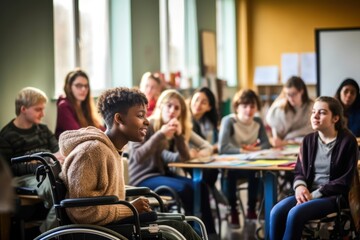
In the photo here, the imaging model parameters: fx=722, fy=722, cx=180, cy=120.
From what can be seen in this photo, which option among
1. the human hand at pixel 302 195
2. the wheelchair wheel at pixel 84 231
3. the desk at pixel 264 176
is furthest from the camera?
the desk at pixel 264 176

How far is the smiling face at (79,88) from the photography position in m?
5.48

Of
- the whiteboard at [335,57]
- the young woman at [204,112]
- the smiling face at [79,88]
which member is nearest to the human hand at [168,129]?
the smiling face at [79,88]

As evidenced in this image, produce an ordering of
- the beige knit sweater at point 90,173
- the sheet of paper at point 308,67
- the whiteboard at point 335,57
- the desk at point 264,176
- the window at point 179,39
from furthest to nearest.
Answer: the sheet of paper at point 308,67
the window at point 179,39
the whiteboard at point 335,57
the desk at point 264,176
the beige knit sweater at point 90,173

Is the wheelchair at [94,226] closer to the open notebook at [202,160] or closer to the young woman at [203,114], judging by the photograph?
the open notebook at [202,160]

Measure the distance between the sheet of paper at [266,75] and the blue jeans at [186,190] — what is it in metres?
6.96

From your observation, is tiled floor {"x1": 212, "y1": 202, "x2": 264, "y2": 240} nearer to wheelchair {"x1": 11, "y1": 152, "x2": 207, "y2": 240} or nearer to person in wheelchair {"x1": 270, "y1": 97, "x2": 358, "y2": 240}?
person in wheelchair {"x1": 270, "y1": 97, "x2": 358, "y2": 240}

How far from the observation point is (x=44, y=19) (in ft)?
19.2

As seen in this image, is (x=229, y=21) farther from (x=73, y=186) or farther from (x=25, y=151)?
(x=73, y=186)

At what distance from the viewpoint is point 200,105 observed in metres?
6.25

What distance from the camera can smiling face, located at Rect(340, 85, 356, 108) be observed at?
19.2 feet

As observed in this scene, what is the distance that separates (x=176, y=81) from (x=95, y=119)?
10.6 ft

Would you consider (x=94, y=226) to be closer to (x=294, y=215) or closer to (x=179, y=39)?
(x=294, y=215)

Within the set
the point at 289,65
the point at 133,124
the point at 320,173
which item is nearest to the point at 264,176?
the point at 320,173

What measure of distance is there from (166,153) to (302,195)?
4.58ft
